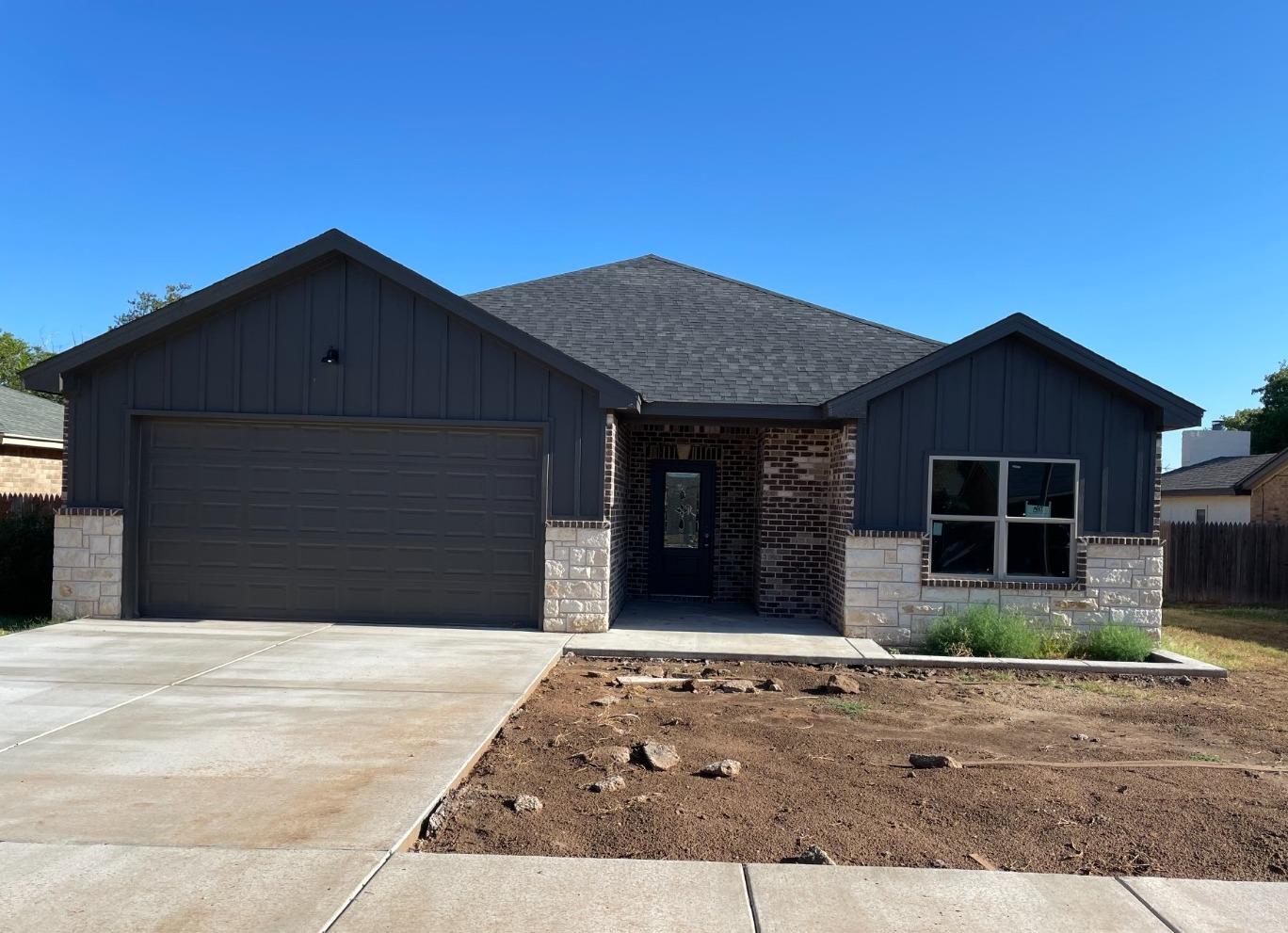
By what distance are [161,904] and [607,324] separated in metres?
11.1

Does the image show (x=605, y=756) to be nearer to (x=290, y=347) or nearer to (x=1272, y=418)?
(x=290, y=347)

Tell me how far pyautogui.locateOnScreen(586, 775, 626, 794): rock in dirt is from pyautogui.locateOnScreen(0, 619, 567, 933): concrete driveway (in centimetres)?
84

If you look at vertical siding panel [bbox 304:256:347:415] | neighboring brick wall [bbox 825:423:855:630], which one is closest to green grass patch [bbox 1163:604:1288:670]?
neighboring brick wall [bbox 825:423:855:630]

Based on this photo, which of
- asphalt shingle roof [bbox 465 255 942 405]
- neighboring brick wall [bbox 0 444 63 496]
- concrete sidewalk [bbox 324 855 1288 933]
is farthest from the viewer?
neighboring brick wall [bbox 0 444 63 496]

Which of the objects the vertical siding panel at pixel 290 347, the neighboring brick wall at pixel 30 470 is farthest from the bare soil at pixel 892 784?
the neighboring brick wall at pixel 30 470

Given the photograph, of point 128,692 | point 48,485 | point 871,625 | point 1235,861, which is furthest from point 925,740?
point 48,485

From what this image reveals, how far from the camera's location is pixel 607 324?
14.2m

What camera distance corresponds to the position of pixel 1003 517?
11219 millimetres

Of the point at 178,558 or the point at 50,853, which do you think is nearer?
the point at 50,853

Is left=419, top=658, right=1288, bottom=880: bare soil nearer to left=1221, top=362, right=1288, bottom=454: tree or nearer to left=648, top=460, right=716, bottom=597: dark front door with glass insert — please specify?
left=648, top=460, right=716, bottom=597: dark front door with glass insert

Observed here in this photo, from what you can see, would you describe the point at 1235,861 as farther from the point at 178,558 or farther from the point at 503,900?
the point at 178,558

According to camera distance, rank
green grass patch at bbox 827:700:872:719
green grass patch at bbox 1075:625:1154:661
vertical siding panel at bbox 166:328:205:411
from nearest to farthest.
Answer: green grass patch at bbox 827:700:872:719
green grass patch at bbox 1075:625:1154:661
vertical siding panel at bbox 166:328:205:411

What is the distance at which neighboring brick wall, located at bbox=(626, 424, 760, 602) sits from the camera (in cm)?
1415

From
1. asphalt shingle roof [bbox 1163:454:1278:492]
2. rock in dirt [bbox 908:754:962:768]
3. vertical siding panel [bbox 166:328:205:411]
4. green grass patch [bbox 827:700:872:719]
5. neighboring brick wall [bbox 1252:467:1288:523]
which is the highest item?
vertical siding panel [bbox 166:328:205:411]
